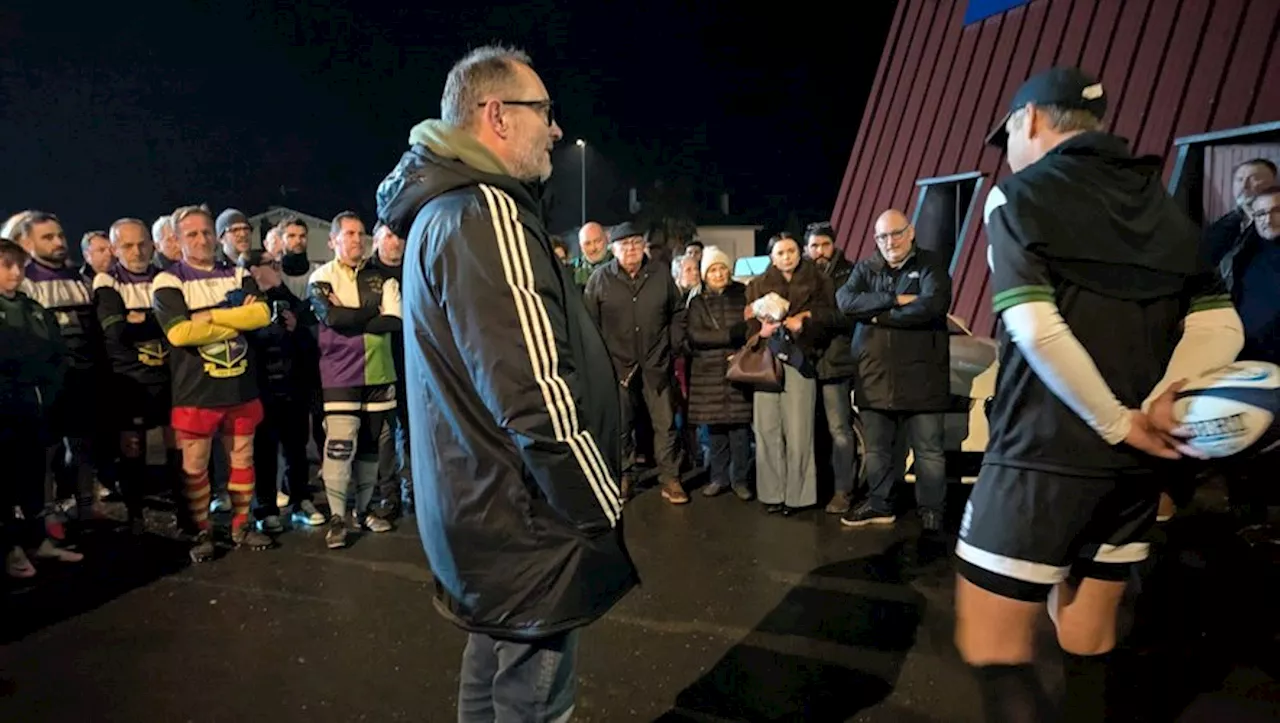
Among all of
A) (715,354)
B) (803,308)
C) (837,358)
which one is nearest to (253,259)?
(715,354)

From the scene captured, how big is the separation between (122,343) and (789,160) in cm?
2936

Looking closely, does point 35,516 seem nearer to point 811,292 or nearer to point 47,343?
point 47,343

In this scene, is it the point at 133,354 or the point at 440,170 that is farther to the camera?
the point at 133,354

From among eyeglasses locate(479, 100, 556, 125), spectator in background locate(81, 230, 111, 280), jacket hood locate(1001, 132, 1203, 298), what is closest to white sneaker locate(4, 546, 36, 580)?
spectator in background locate(81, 230, 111, 280)

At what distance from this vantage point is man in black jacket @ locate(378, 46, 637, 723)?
6.51 feet

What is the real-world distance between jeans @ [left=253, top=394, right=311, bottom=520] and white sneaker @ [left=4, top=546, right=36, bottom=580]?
1.32 meters

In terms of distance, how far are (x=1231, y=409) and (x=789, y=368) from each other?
4.03m

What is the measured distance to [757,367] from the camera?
20.3 ft

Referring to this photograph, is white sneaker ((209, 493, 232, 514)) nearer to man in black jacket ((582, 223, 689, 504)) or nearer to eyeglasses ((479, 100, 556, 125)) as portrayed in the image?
man in black jacket ((582, 223, 689, 504))

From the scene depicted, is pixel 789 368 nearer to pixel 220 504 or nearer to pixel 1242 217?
pixel 1242 217

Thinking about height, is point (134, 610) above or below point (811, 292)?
below

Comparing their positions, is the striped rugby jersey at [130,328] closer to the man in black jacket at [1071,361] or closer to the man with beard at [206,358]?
the man with beard at [206,358]

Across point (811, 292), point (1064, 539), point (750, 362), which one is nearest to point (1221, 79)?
point (811, 292)

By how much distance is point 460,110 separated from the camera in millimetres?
2252
